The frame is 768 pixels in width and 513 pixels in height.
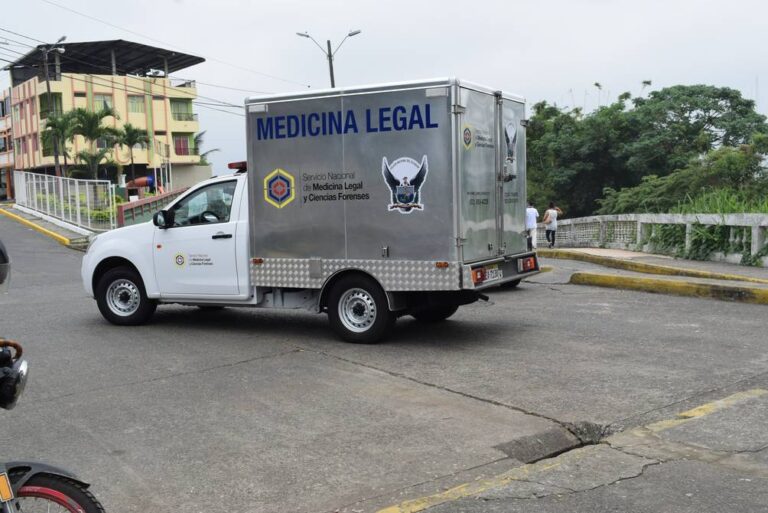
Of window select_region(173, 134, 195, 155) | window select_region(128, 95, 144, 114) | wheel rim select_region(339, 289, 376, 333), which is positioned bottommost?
wheel rim select_region(339, 289, 376, 333)

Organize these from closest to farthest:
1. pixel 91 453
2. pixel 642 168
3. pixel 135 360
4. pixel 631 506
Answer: pixel 631 506 → pixel 91 453 → pixel 135 360 → pixel 642 168

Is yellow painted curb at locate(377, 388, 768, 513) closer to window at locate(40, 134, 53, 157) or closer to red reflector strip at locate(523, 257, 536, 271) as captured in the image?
red reflector strip at locate(523, 257, 536, 271)

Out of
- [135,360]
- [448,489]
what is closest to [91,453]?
[448,489]

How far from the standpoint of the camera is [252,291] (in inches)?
376

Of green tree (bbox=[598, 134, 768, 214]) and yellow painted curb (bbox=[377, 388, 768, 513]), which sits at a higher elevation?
green tree (bbox=[598, 134, 768, 214])

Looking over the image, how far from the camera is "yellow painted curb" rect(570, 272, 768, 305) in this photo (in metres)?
11.1

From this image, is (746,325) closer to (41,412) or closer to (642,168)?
(41,412)

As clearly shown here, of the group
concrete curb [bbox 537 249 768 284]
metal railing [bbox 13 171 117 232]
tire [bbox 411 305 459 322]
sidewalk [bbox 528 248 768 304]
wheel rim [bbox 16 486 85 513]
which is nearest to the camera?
wheel rim [bbox 16 486 85 513]

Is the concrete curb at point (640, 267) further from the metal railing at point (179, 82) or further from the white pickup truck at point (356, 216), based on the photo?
the metal railing at point (179, 82)

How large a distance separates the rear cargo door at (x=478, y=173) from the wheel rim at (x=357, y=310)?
1228 mm

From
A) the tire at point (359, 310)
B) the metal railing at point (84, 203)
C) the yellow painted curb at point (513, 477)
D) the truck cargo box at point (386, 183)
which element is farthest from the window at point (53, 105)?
the yellow painted curb at point (513, 477)

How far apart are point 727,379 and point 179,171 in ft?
221

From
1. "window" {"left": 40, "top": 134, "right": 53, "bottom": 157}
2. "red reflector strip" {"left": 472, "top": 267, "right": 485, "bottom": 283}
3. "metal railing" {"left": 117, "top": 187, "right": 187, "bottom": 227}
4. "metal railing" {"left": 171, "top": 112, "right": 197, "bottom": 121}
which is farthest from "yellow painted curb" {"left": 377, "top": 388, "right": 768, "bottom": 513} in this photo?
"metal railing" {"left": 171, "top": 112, "right": 197, "bottom": 121}

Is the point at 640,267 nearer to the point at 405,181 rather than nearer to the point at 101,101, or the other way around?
the point at 405,181
